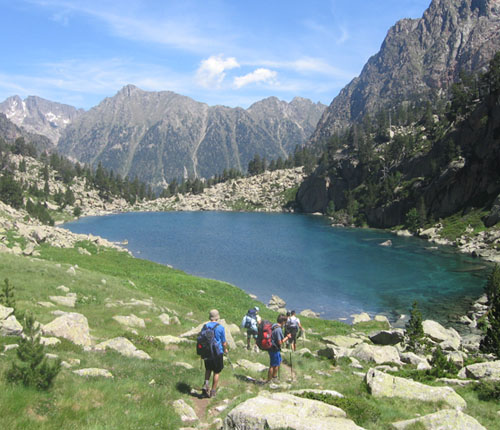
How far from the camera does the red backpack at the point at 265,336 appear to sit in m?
17.1

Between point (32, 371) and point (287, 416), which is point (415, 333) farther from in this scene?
point (32, 371)

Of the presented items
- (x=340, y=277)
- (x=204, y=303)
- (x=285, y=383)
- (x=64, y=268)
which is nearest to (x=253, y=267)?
(x=340, y=277)

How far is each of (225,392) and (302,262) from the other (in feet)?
231

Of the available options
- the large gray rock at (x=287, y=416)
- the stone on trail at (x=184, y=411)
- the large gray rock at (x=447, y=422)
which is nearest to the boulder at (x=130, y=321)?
the stone on trail at (x=184, y=411)

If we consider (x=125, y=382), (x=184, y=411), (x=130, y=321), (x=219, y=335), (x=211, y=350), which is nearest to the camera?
(x=184, y=411)

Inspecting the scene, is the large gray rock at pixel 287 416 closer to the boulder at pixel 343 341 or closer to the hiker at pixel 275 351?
the hiker at pixel 275 351

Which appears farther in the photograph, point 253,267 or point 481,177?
point 481,177

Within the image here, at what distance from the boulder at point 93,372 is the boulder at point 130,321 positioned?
1166cm

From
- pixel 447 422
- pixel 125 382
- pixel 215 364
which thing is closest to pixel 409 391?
pixel 447 422

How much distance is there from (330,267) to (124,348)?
66174mm

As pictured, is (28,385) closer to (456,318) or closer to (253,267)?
(456,318)

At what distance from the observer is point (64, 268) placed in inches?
1439

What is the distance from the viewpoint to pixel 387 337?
104ft

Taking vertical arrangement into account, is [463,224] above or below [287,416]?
above
